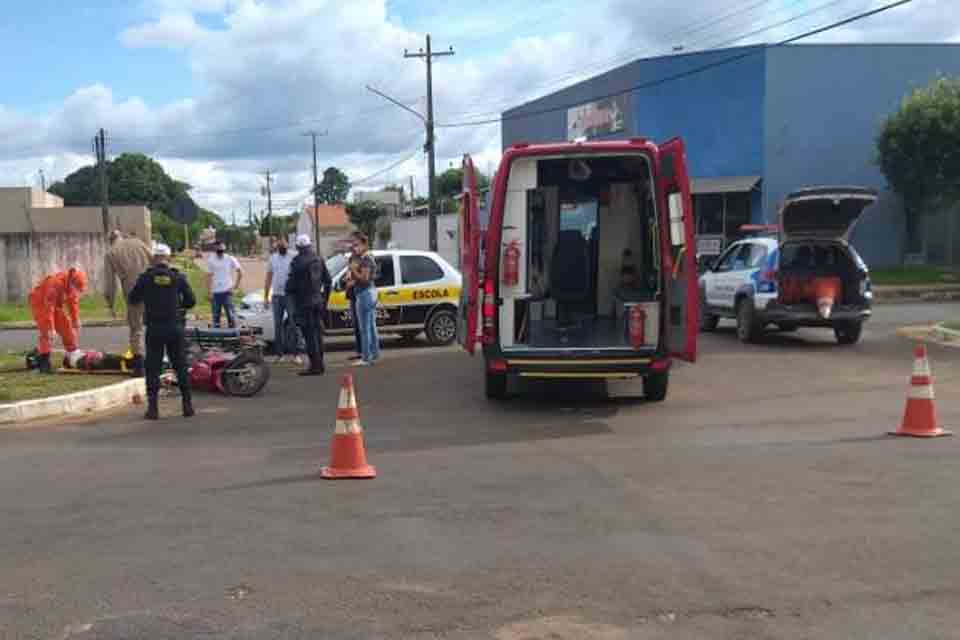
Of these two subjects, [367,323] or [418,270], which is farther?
[418,270]

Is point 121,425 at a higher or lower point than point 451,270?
lower

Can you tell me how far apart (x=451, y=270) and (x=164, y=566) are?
1173 centimetres

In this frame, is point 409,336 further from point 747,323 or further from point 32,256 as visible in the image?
point 32,256

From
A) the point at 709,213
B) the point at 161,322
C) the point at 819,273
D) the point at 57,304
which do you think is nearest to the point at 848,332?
the point at 819,273

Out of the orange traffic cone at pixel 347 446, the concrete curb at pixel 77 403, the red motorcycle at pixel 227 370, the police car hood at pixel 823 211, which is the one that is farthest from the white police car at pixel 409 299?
the orange traffic cone at pixel 347 446

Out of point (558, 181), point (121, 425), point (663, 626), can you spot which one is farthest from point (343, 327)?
point (663, 626)

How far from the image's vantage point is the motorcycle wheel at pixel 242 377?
1126 cm

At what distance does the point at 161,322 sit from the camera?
964 cm

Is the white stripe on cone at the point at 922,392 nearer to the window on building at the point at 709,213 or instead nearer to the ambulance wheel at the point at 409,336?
the ambulance wheel at the point at 409,336

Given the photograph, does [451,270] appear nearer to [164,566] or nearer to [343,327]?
[343,327]

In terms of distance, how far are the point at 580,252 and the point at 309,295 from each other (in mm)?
3471

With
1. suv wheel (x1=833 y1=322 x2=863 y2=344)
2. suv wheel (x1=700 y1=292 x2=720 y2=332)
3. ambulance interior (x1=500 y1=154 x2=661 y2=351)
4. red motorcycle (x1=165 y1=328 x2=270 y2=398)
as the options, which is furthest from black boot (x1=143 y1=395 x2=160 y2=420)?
suv wheel (x1=700 y1=292 x2=720 y2=332)

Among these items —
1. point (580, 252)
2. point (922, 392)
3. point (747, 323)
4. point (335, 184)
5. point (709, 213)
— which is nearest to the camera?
point (922, 392)

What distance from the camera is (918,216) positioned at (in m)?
34.0
